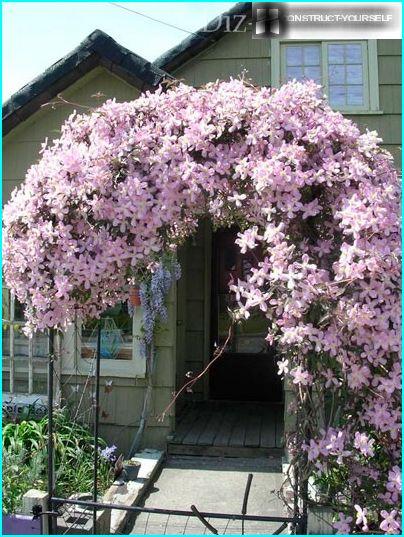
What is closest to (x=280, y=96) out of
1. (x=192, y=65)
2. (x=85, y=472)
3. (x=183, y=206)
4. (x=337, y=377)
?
→ (x=183, y=206)

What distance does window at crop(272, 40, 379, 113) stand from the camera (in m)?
5.52

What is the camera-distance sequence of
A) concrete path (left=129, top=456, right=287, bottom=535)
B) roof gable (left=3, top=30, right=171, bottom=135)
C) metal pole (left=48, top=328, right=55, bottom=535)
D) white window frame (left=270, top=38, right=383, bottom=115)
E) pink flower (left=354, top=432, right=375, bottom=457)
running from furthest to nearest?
white window frame (left=270, top=38, right=383, bottom=115)
roof gable (left=3, top=30, right=171, bottom=135)
concrete path (left=129, top=456, right=287, bottom=535)
metal pole (left=48, top=328, right=55, bottom=535)
pink flower (left=354, top=432, right=375, bottom=457)

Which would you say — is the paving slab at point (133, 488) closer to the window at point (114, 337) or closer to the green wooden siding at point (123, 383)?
the green wooden siding at point (123, 383)

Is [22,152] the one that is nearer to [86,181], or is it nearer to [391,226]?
[86,181]

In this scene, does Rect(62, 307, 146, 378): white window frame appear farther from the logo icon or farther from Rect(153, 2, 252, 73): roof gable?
the logo icon

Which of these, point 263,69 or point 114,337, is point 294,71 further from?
point 114,337

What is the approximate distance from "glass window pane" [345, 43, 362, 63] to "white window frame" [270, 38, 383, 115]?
40 millimetres

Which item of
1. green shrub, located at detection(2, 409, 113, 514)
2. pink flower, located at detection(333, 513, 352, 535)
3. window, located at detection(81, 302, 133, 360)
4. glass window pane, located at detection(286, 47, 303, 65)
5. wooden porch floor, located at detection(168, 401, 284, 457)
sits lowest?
wooden porch floor, located at detection(168, 401, 284, 457)

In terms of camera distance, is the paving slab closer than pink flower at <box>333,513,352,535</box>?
No

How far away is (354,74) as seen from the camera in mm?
5586

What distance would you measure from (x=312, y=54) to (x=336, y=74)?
1.14 feet

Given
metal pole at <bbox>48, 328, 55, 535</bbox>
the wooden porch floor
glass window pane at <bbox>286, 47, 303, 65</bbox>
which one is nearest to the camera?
metal pole at <bbox>48, 328, 55, 535</bbox>

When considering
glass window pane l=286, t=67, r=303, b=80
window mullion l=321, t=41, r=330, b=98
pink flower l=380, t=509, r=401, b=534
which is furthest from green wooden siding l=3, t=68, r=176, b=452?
pink flower l=380, t=509, r=401, b=534

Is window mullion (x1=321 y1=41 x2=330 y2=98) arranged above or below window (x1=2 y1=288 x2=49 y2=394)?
above
